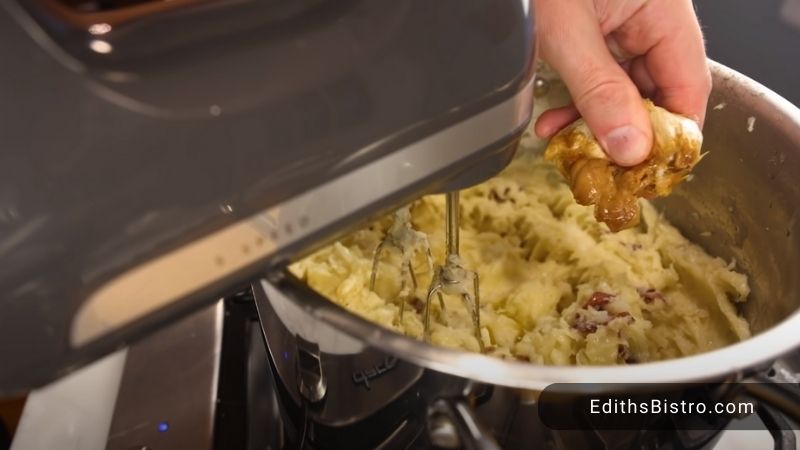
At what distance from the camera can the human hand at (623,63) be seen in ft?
2.10

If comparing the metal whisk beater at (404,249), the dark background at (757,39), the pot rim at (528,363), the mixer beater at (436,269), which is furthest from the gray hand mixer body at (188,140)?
the dark background at (757,39)

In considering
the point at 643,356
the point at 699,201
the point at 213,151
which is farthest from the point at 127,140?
the point at 699,201

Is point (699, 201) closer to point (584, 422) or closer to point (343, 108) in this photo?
point (584, 422)

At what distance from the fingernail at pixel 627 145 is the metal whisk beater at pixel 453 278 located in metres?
0.15

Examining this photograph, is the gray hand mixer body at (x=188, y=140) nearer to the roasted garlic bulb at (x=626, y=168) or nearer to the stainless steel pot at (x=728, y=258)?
the stainless steel pot at (x=728, y=258)

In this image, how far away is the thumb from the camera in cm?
64

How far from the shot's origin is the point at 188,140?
366 mm

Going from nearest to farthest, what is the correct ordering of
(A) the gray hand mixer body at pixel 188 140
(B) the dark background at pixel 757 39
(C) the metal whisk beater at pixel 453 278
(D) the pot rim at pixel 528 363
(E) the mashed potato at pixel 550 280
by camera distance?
1. (A) the gray hand mixer body at pixel 188 140
2. (D) the pot rim at pixel 528 363
3. (C) the metal whisk beater at pixel 453 278
4. (E) the mashed potato at pixel 550 280
5. (B) the dark background at pixel 757 39

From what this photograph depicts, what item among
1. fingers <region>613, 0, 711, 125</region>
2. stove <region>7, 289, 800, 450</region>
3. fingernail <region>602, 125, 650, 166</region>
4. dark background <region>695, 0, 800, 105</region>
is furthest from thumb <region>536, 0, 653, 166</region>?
dark background <region>695, 0, 800, 105</region>

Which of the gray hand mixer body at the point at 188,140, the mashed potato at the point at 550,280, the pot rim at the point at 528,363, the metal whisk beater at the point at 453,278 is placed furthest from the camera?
the mashed potato at the point at 550,280

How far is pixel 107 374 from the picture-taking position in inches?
31.7

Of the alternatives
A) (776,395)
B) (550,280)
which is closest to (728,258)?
(550,280)

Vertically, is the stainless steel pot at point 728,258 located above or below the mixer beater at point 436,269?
above

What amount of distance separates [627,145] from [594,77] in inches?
2.6
